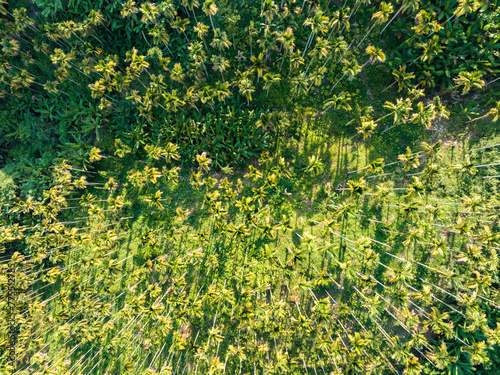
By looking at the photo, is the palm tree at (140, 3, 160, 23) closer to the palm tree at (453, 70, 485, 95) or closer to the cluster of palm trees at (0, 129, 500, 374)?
the cluster of palm trees at (0, 129, 500, 374)

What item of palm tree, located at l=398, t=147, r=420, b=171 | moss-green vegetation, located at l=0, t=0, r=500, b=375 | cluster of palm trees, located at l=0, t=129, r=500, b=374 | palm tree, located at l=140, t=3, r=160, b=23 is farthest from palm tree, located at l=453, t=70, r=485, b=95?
palm tree, located at l=140, t=3, r=160, b=23

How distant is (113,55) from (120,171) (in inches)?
319

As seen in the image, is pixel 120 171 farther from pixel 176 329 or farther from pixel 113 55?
pixel 176 329

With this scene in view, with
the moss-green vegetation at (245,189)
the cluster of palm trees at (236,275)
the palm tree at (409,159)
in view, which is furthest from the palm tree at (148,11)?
the palm tree at (409,159)

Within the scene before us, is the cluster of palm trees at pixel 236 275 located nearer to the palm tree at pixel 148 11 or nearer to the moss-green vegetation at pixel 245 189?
the moss-green vegetation at pixel 245 189

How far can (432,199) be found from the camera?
15.7m

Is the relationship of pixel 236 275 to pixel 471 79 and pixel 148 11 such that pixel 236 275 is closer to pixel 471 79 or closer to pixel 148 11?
pixel 148 11

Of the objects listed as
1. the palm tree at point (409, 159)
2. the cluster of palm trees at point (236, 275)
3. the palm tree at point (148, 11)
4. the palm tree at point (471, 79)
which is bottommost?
the cluster of palm trees at point (236, 275)

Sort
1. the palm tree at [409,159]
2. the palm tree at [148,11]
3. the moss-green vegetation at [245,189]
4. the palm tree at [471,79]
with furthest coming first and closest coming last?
the moss-green vegetation at [245,189]
the palm tree at [148,11]
the palm tree at [409,159]
the palm tree at [471,79]

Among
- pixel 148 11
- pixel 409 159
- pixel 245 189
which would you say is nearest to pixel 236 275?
pixel 245 189

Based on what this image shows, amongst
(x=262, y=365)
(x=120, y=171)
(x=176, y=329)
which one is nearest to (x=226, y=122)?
(x=120, y=171)

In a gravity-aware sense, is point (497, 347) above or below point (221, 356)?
above

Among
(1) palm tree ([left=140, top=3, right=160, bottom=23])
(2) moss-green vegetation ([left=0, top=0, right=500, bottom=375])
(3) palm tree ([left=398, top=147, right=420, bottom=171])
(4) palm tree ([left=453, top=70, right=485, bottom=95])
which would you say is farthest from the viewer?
(2) moss-green vegetation ([left=0, top=0, right=500, bottom=375])

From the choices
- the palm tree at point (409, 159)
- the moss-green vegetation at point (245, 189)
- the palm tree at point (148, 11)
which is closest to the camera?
the palm tree at point (409, 159)
